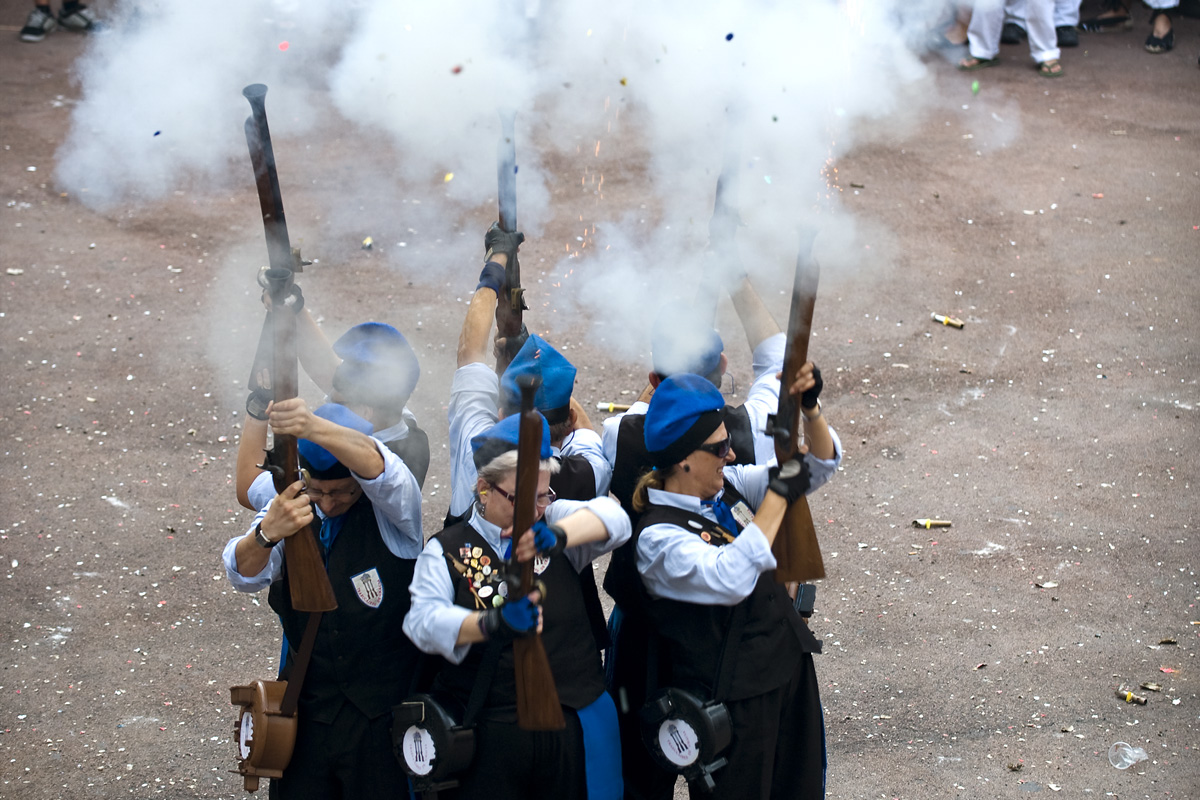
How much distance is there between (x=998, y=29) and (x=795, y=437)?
9497mm

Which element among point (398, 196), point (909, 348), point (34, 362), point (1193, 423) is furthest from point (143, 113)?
point (1193, 423)

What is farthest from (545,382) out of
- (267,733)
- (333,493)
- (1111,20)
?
(1111,20)

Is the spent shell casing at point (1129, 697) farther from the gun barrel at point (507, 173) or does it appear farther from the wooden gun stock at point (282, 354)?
the wooden gun stock at point (282, 354)

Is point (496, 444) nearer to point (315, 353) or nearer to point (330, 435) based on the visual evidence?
point (330, 435)

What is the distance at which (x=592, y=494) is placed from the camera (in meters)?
3.49

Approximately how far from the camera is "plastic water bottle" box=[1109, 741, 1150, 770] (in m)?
4.36

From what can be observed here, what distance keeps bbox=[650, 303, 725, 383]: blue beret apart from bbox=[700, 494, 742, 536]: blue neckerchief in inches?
23.0

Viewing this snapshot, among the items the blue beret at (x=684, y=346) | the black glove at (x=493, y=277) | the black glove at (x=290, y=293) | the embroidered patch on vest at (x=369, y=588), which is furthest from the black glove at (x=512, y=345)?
the embroidered patch on vest at (x=369, y=588)

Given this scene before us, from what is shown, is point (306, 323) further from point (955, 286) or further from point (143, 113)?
point (955, 286)

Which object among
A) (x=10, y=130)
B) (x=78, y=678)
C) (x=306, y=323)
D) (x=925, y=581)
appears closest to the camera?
(x=306, y=323)

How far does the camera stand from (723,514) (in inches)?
132

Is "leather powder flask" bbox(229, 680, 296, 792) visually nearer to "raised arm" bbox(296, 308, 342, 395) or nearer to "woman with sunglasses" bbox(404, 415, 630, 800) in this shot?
"woman with sunglasses" bbox(404, 415, 630, 800)

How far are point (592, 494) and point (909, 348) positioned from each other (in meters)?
4.46

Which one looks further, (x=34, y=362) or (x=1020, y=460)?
(x=34, y=362)
